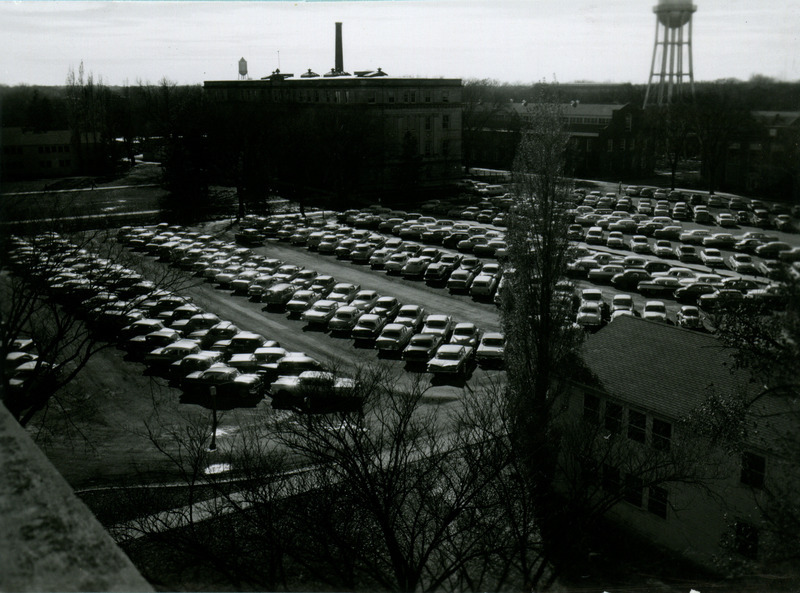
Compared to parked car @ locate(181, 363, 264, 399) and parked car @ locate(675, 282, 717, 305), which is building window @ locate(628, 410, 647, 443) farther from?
parked car @ locate(675, 282, 717, 305)

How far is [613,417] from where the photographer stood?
880 centimetres

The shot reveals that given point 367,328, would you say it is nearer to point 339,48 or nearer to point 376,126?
point 376,126

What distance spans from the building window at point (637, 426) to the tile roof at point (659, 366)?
191 millimetres

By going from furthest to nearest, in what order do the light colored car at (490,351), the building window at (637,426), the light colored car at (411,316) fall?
the light colored car at (411,316)
the light colored car at (490,351)
the building window at (637,426)

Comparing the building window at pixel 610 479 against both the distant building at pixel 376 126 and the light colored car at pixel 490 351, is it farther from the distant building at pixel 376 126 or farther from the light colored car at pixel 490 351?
the distant building at pixel 376 126

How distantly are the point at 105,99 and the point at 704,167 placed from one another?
43867 mm

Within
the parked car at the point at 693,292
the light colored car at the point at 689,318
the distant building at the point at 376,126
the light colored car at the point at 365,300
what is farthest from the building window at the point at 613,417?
the distant building at the point at 376,126

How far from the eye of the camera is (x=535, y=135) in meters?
10.5

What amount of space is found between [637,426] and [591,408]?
772 millimetres

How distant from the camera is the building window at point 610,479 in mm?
7230

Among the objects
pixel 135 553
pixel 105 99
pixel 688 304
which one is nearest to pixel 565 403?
pixel 135 553

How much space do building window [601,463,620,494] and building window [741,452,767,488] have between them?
126cm

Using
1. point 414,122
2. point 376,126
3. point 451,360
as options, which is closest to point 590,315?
point 451,360

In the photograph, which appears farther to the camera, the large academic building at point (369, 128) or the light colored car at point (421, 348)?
the large academic building at point (369, 128)
